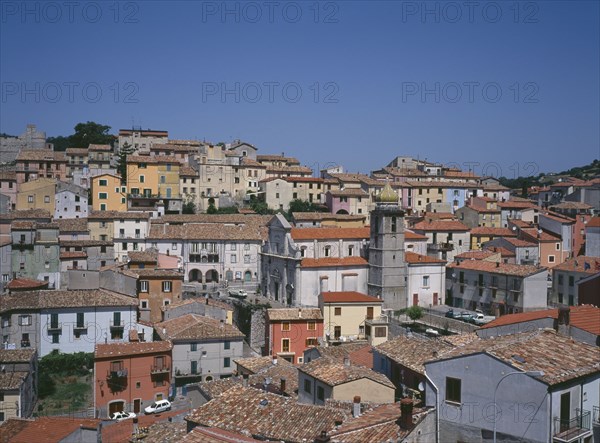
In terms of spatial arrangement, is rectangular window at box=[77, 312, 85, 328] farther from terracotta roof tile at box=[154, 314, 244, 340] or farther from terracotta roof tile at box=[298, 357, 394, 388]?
terracotta roof tile at box=[298, 357, 394, 388]

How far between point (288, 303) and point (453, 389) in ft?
121

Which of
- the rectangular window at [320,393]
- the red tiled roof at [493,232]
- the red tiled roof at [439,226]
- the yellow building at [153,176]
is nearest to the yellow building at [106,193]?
the yellow building at [153,176]

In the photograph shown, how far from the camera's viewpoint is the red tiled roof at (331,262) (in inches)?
2039

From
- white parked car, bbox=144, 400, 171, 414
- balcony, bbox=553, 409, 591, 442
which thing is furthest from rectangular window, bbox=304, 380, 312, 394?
white parked car, bbox=144, 400, 171, 414

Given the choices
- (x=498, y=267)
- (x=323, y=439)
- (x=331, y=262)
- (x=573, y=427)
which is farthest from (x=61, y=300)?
(x=573, y=427)

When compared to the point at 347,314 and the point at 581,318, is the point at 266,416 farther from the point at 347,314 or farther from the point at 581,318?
the point at 347,314

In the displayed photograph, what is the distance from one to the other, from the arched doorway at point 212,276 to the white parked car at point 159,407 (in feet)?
78.9

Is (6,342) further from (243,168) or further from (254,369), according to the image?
(243,168)

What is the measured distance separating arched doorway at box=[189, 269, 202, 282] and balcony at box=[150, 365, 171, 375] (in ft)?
71.3

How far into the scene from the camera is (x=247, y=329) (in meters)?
47.9

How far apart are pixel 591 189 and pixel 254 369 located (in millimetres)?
60422

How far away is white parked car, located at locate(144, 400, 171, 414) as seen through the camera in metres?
35.1

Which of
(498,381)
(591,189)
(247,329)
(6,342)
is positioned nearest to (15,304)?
(6,342)

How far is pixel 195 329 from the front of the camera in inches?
1604
